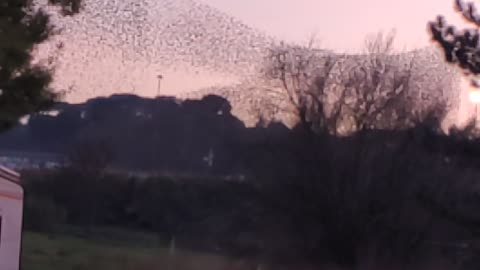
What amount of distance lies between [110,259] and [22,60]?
14583 millimetres

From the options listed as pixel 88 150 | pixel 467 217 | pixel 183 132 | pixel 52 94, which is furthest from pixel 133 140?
pixel 52 94

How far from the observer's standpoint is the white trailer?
18734 mm

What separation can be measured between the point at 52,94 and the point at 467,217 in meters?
13.4

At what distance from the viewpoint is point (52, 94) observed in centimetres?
2578

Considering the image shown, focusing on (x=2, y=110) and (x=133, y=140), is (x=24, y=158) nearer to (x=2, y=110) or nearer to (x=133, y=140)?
(x=133, y=140)

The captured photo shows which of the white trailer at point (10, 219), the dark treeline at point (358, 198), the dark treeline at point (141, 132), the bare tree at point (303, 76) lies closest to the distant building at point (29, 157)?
the dark treeline at point (141, 132)

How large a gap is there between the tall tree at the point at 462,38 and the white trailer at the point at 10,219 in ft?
43.3

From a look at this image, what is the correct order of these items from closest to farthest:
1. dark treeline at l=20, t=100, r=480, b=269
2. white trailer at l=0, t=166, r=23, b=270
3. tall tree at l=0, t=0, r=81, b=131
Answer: white trailer at l=0, t=166, r=23, b=270
tall tree at l=0, t=0, r=81, b=131
dark treeline at l=20, t=100, r=480, b=269

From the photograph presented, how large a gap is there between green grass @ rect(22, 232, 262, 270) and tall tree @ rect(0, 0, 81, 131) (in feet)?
26.9

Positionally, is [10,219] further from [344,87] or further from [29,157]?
[29,157]

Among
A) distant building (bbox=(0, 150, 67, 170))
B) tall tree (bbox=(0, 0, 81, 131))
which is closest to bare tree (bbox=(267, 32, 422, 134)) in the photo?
tall tree (bbox=(0, 0, 81, 131))

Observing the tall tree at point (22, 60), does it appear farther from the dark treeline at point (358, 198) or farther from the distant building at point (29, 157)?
the distant building at point (29, 157)

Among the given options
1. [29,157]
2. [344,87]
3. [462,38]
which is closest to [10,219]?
[462,38]

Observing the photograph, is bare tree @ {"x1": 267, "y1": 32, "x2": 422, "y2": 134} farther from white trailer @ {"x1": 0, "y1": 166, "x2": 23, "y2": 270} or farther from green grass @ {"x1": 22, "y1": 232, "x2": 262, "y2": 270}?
white trailer @ {"x1": 0, "y1": 166, "x2": 23, "y2": 270}
